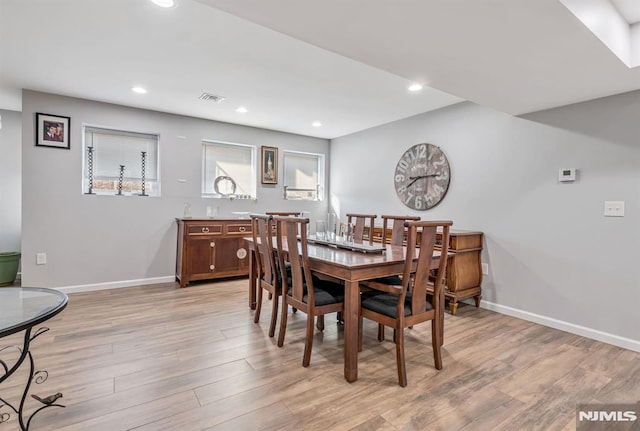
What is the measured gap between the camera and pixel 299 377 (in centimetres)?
204

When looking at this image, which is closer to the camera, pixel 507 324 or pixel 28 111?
pixel 507 324

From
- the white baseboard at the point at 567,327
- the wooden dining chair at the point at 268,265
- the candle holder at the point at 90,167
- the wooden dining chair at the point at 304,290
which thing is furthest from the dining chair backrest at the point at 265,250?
the candle holder at the point at 90,167

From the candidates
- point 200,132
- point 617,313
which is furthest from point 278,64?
point 617,313

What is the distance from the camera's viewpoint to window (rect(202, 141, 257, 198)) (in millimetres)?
4844

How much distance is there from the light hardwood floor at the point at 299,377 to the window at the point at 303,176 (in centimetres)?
297

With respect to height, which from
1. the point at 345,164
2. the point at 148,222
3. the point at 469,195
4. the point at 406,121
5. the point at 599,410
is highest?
the point at 406,121

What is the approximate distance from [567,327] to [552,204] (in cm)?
115

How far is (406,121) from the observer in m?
4.49

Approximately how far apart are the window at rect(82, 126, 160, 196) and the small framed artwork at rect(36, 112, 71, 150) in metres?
0.22

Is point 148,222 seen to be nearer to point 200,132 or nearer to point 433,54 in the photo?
point 200,132

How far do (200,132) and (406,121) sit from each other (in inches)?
118

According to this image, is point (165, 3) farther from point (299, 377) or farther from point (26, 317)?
point (299, 377)

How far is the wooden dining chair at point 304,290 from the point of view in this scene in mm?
2186

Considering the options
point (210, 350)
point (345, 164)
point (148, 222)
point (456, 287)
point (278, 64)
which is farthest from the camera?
point (345, 164)
